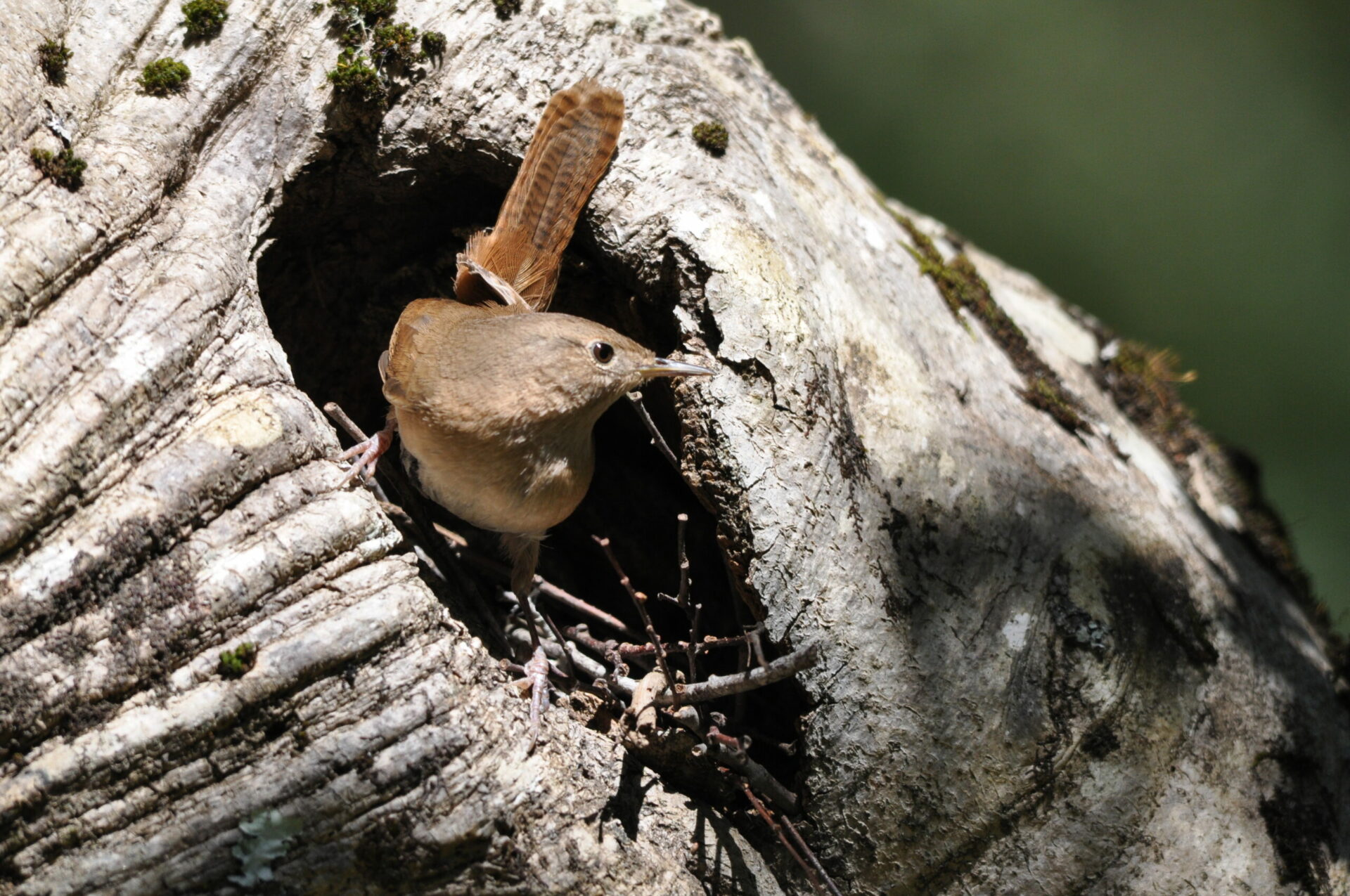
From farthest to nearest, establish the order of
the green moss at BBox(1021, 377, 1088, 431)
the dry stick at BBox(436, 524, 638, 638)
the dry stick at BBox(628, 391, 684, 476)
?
1. the green moss at BBox(1021, 377, 1088, 431)
2. the dry stick at BBox(436, 524, 638, 638)
3. the dry stick at BBox(628, 391, 684, 476)

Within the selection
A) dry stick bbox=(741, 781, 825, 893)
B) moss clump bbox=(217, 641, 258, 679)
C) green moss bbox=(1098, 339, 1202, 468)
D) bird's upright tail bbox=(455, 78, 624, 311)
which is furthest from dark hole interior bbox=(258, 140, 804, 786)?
green moss bbox=(1098, 339, 1202, 468)

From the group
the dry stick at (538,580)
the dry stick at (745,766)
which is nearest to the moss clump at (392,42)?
the dry stick at (538,580)

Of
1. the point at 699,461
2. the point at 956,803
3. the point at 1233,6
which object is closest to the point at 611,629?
the point at 699,461

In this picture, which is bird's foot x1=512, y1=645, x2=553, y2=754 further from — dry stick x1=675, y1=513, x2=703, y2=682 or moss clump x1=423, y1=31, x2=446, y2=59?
moss clump x1=423, y1=31, x2=446, y2=59

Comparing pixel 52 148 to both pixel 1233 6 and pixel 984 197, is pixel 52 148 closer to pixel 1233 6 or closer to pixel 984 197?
pixel 984 197

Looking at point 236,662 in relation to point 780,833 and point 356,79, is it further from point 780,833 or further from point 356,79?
point 356,79

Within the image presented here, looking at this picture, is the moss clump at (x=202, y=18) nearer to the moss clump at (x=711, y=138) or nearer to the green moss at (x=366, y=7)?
the green moss at (x=366, y=7)

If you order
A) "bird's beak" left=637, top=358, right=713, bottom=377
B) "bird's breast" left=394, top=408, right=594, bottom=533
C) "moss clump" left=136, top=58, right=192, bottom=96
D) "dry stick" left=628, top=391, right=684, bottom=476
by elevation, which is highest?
"moss clump" left=136, top=58, right=192, bottom=96
